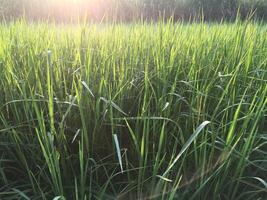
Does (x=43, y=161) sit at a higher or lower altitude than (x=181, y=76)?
lower

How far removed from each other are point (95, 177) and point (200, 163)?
0.28m

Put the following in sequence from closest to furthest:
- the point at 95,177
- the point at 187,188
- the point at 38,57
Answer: the point at 187,188 < the point at 95,177 < the point at 38,57

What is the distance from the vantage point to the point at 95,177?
94 cm

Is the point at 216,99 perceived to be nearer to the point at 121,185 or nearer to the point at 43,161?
the point at 121,185

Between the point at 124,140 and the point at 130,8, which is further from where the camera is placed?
the point at 130,8

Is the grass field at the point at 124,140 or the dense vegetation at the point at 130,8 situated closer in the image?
the grass field at the point at 124,140

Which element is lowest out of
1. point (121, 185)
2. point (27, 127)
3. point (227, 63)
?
point (121, 185)

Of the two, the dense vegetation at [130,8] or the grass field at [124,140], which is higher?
the dense vegetation at [130,8]

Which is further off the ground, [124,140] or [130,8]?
[130,8]

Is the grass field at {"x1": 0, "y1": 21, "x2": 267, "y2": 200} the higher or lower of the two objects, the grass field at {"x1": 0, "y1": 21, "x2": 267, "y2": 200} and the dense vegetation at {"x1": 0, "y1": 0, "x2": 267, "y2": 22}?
the lower

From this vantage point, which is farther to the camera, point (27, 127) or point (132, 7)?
point (132, 7)

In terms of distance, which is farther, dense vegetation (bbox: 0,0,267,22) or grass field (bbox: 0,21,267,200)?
dense vegetation (bbox: 0,0,267,22)

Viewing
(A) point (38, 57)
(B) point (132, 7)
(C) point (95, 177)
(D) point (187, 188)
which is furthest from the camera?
(B) point (132, 7)

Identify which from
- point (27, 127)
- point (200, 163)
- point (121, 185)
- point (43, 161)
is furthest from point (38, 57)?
point (200, 163)
